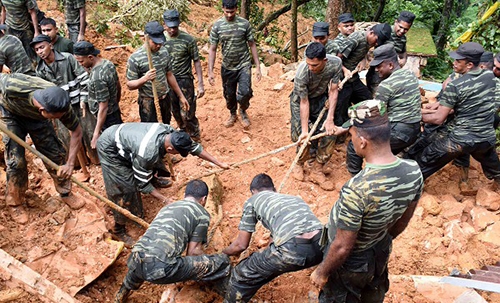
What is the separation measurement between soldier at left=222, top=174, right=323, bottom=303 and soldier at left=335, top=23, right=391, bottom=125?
269 cm

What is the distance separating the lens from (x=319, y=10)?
48.0 ft

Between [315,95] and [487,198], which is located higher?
[315,95]

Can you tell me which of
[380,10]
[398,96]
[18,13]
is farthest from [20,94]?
[380,10]

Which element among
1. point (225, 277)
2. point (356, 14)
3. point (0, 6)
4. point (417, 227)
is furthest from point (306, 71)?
point (356, 14)

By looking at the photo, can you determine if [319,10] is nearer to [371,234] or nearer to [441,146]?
[441,146]

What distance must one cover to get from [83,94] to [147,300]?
2.80m

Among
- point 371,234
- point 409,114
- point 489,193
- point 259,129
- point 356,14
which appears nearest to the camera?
point 371,234

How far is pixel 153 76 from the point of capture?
5.41 meters

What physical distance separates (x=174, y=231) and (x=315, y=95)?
9.47ft

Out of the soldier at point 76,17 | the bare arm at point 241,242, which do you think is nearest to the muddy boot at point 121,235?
the bare arm at point 241,242

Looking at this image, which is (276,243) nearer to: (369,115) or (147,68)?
(369,115)

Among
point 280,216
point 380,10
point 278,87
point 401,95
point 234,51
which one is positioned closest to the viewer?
point 280,216

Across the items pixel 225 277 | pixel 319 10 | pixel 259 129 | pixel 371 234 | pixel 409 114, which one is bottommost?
A: pixel 319 10

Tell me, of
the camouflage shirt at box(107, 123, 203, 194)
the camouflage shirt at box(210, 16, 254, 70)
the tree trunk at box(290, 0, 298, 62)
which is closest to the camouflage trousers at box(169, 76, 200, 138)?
the camouflage shirt at box(210, 16, 254, 70)
